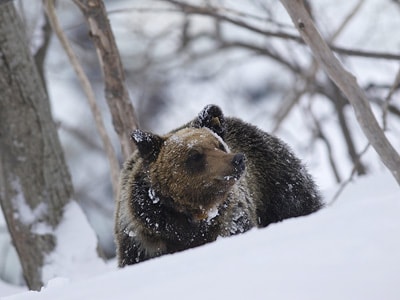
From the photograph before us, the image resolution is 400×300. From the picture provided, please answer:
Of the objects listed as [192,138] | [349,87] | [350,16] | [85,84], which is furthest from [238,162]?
[350,16]

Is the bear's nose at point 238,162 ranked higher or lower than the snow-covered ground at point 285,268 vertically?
lower

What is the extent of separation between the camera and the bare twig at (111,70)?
6.64 metres

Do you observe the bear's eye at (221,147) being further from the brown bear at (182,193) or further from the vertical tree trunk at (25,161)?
the vertical tree trunk at (25,161)

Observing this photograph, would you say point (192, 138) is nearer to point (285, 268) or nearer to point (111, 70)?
point (111, 70)

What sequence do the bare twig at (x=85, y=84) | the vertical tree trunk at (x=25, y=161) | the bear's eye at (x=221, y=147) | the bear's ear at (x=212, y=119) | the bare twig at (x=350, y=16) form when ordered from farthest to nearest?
1. the bare twig at (x=350, y=16)
2. the bare twig at (x=85, y=84)
3. the vertical tree trunk at (x=25, y=161)
4. the bear's ear at (x=212, y=119)
5. the bear's eye at (x=221, y=147)

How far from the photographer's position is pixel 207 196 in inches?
206

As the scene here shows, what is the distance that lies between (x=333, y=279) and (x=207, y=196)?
2.56 metres

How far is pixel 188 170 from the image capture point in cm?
521

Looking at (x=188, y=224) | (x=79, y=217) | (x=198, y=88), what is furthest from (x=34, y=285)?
(x=198, y=88)

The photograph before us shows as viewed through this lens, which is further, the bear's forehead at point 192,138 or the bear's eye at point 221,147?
the bear's eye at point 221,147

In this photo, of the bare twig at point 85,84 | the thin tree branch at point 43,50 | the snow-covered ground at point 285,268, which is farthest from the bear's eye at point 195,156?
the thin tree branch at point 43,50

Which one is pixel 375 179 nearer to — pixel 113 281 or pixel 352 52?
pixel 352 52

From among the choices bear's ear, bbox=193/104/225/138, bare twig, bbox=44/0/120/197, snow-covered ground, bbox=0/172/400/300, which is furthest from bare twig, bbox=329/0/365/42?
snow-covered ground, bbox=0/172/400/300

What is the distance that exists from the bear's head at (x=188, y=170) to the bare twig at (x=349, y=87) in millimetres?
880
